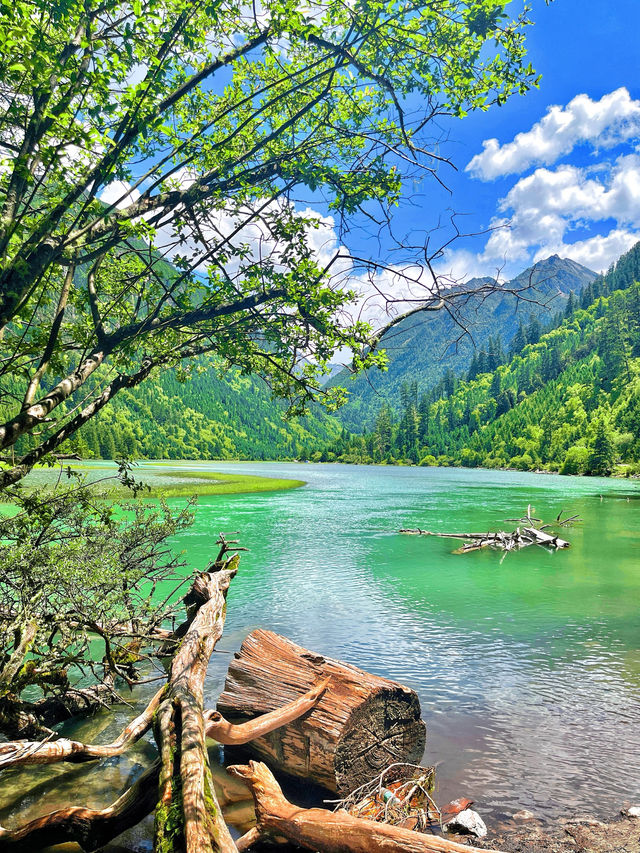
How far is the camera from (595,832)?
6395 millimetres

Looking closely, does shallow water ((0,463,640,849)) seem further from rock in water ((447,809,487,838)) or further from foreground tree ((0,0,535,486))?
foreground tree ((0,0,535,486))

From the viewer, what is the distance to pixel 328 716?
21.7ft

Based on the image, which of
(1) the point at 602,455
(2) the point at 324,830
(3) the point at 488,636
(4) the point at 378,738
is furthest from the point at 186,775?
(1) the point at 602,455

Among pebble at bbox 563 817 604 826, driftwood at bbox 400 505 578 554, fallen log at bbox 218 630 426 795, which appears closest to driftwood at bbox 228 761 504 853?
fallen log at bbox 218 630 426 795

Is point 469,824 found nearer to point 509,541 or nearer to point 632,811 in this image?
point 632,811

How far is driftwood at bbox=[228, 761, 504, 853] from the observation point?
4086mm

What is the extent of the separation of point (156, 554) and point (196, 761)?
8.66 m

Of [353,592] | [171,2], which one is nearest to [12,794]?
[171,2]

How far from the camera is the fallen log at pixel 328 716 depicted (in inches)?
257

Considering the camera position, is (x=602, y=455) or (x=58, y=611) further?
(x=602, y=455)

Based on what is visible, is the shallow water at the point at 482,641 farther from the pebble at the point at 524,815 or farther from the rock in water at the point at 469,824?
the rock in water at the point at 469,824

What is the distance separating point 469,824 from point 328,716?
2.20m

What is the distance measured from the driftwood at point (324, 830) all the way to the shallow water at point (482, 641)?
284 centimetres

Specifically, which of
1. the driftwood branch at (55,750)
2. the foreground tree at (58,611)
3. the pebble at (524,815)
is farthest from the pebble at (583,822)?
the foreground tree at (58,611)
